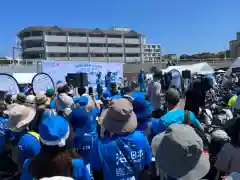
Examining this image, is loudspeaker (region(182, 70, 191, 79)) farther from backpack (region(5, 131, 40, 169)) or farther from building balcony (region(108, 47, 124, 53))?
building balcony (region(108, 47, 124, 53))

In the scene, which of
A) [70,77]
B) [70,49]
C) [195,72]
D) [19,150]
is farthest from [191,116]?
A: [70,49]

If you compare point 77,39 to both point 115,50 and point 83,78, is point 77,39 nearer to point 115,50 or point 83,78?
point 115,50

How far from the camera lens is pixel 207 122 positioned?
16.4 feet

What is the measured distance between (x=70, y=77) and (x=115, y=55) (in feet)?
279

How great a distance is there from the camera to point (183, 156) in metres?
1.90

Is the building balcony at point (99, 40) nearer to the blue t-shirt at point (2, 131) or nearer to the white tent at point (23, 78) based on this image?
the white tent at point (23, 78)

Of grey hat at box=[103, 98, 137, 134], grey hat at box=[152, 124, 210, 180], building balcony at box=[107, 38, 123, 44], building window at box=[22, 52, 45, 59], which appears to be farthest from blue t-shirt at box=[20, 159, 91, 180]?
building balcony at box=[107, 38, 123, 44]

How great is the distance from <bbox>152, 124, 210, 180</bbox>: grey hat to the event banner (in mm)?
12559

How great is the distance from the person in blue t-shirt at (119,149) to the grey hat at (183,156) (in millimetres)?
748

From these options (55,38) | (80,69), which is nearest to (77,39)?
(55,38)

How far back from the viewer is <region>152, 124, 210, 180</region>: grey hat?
1.90 metres

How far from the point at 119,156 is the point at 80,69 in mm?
13484

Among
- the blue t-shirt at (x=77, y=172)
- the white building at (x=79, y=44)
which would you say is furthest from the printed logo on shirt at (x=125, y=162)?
the white building at (x=79, y=44)

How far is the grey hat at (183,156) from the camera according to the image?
1.90 metres
